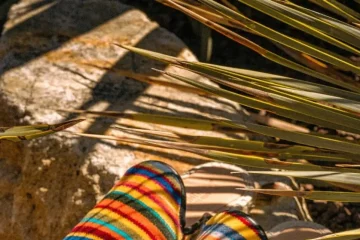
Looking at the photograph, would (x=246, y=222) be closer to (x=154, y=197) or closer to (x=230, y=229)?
(x=230, y=229)

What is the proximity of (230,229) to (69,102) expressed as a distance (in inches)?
21.5

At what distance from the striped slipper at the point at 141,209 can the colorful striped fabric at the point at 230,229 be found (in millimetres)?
56

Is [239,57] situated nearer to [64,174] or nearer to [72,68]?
[72,68]

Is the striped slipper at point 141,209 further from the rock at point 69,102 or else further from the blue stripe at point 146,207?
the rock at point 69,102

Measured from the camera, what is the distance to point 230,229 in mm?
1450

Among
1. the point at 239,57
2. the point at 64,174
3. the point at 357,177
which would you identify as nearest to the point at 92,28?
the point at 64,174

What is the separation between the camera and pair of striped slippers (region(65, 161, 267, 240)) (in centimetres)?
142

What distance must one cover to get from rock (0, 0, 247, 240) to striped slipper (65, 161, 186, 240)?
0.51 ft

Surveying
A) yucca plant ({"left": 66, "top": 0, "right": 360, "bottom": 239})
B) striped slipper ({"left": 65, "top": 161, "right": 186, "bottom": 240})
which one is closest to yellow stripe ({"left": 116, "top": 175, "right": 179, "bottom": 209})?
striped slipper ({"left": 65, "top": 161, "right": 186, "bottom": 240})

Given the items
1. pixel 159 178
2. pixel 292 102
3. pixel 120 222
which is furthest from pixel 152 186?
pixel 292 102

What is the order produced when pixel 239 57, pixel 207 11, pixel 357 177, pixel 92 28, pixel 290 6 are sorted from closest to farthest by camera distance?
pixel 357 177 < pixel 290 6 < pixel 207 11 < pixel 92 28 < pixel 239 57

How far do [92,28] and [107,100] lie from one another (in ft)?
0.85

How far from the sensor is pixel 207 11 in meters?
1.67

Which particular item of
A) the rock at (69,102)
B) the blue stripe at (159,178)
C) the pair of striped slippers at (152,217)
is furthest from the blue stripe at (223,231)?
the rock at (69,102)
